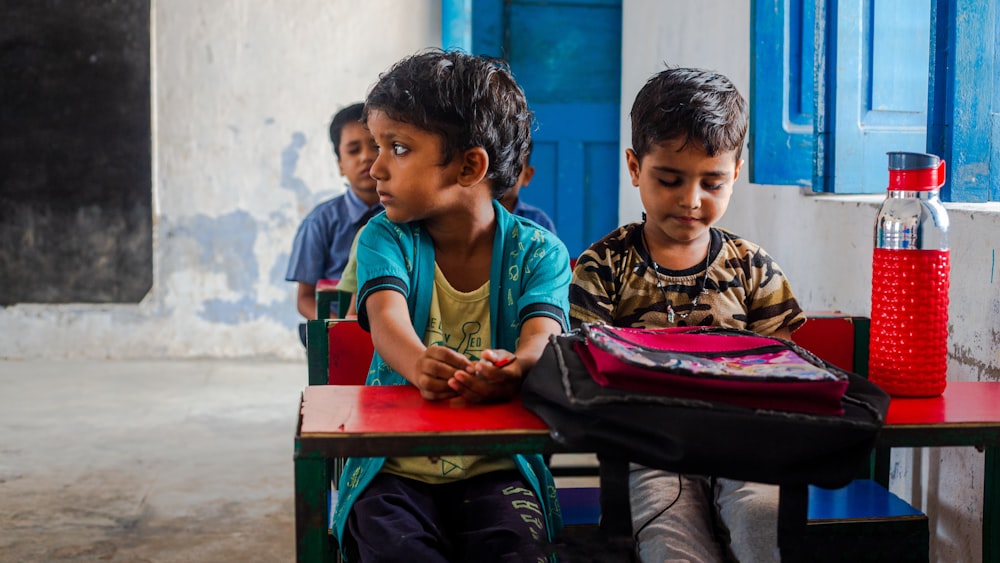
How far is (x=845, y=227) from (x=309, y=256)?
1.66m

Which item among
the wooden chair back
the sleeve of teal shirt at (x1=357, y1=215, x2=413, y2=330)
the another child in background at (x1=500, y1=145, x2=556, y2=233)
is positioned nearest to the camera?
the sleeve of teal shirt at (x1=357, y1=215, x2=413, y2=330)

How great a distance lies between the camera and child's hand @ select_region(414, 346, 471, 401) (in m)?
1.29

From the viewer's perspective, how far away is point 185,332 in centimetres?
558

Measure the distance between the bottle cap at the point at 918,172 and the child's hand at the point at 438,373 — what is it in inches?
25.1

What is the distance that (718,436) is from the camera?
1.08 metres

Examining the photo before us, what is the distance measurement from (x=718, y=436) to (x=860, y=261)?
1508 millimetres

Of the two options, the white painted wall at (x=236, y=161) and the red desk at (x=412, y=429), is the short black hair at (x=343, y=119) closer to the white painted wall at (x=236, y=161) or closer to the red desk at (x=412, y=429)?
the white painted wall at (x=236, y=161)

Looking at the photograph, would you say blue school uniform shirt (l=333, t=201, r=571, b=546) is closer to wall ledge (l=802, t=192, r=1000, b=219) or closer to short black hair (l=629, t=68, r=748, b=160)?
short black hair (l=629, t=68, r=748, b=160)

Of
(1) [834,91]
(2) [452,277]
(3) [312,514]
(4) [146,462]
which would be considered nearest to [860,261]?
(1) [834,91]

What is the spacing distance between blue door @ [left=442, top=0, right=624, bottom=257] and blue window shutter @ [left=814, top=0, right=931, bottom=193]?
111 inches

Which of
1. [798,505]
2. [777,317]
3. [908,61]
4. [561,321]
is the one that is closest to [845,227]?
[908,61]

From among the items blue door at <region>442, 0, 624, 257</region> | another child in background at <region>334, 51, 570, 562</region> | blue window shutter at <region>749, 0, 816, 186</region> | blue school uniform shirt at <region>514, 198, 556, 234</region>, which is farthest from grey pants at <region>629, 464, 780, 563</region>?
blue door at <region>442, 0, 624, 257</region>

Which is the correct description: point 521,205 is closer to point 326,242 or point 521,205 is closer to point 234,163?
point 326,242

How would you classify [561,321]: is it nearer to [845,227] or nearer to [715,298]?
[715,298]
